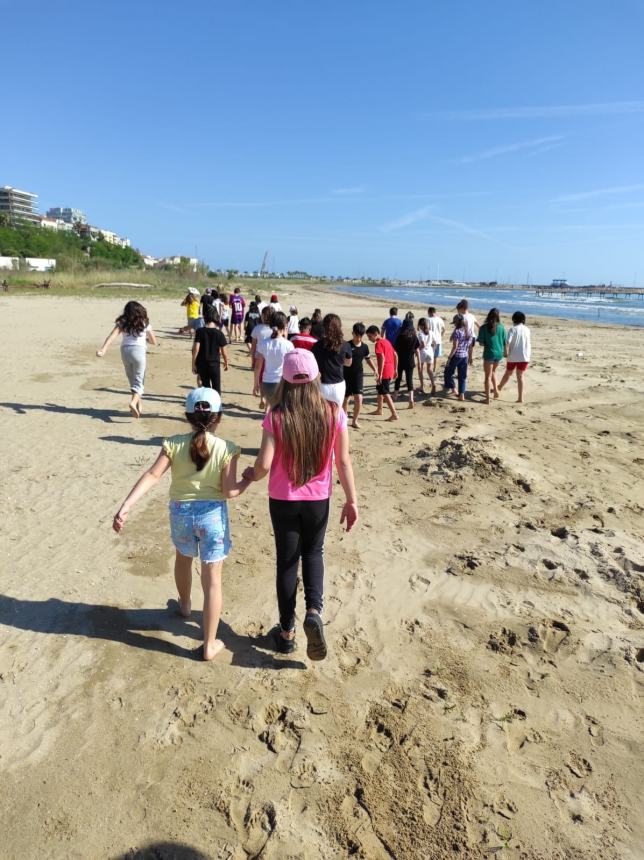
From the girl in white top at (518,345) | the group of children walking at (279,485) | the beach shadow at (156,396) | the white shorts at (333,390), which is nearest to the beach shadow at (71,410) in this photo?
the beach shadow at (156,396)

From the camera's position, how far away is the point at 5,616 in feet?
12.6

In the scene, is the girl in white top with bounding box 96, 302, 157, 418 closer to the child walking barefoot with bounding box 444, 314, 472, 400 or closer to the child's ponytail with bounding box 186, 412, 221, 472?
the child's ponytail with bounding box 186, 412, 221, 472

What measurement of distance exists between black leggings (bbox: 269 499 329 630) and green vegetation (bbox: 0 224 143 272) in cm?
6051

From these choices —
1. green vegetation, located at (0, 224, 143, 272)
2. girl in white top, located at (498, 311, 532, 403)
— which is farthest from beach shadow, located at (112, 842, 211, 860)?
green vegetation, located at (0, 224, 143, 272)

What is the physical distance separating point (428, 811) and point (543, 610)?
203cm

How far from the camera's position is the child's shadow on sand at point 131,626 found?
3.55m

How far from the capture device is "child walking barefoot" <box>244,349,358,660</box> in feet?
9.95

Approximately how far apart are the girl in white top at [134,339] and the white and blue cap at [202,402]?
202 inches

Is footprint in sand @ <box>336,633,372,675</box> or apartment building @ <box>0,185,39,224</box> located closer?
footprint in sand @ <box>336,633,372,675</box>

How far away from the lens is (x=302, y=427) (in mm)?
3031

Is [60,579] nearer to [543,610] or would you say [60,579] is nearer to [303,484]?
[303,484]

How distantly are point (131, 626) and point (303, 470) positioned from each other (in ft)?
6.01

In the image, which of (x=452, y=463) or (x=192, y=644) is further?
(x=452, y=463)

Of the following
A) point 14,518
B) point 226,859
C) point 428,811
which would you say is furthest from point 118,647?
point 14,518
